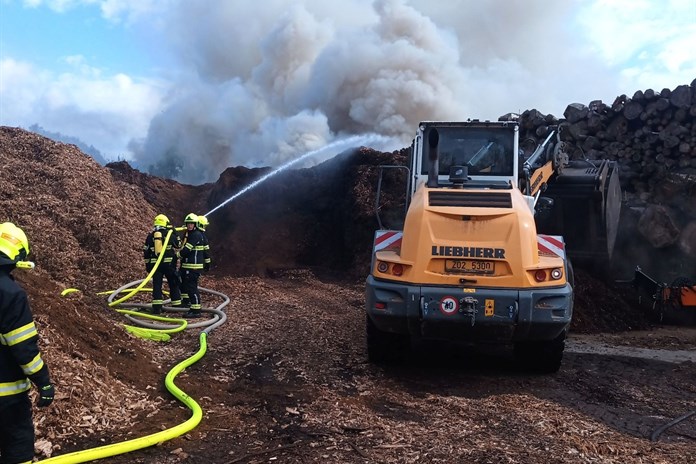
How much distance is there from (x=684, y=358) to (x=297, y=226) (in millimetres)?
11169

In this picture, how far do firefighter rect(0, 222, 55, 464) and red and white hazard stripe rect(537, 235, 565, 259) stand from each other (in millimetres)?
5071

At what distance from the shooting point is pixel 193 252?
10141 millimetres

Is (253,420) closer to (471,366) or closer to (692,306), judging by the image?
(471,366)

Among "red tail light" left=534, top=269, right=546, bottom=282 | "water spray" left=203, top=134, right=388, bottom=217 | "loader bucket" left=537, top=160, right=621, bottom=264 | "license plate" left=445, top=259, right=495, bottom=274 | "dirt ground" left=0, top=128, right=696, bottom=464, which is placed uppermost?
"water spray" left=203, top=134, right=388, bottom=217

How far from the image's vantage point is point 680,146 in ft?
40.7

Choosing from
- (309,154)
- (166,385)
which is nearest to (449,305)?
(166,385)

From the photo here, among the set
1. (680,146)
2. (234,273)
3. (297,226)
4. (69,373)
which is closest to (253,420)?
(69,373)

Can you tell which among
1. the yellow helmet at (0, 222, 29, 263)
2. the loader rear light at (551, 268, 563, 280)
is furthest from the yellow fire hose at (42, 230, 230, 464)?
the loader rear light at (551, 268, 563, 280)

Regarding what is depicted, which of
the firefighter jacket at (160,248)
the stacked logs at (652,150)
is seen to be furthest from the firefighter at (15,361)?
the stacked logs at (652,150)

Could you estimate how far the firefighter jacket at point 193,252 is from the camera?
1009cm

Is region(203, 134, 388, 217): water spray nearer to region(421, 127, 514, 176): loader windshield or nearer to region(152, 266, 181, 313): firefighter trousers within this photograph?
region(152, 266, 181, 313): firefighter trousers

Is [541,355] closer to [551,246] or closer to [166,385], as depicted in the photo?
[551,246]

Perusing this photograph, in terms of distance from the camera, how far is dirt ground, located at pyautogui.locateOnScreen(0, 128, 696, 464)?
445 cm

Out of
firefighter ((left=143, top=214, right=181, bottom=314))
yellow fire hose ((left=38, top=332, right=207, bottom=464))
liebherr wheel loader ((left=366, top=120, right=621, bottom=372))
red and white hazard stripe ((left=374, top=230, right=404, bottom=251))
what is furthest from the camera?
firefighter ((left=143, top=214, right=181, bottom=314))
